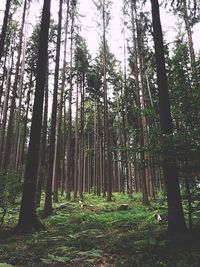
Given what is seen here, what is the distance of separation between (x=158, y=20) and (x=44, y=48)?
4202 mm

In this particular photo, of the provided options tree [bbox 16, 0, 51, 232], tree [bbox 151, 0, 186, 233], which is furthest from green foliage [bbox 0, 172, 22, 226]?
tree [bbox 151, 0, 186, 233]

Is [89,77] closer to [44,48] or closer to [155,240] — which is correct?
[44,48]

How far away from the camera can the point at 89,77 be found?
2453cm

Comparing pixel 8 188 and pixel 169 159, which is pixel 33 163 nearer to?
pixel 8 188

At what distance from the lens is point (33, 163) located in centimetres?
939

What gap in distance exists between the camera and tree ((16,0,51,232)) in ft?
29.2

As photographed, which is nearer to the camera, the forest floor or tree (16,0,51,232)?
the forest floor

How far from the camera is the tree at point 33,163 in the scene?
29.2 feet

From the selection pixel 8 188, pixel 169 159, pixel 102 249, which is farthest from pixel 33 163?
pixel 169 159

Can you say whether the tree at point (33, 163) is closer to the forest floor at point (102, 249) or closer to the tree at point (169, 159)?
the forest floor at point (102, 249)

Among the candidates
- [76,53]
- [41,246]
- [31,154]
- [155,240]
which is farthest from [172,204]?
[76,53]

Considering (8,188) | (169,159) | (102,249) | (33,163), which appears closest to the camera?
(102,249)

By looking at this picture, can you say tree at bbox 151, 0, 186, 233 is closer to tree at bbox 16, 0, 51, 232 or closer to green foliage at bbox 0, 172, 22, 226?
tree at bbox 16, 0, 51, 232

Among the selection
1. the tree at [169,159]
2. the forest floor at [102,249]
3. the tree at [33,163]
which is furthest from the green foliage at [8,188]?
the tree at [169,159]
